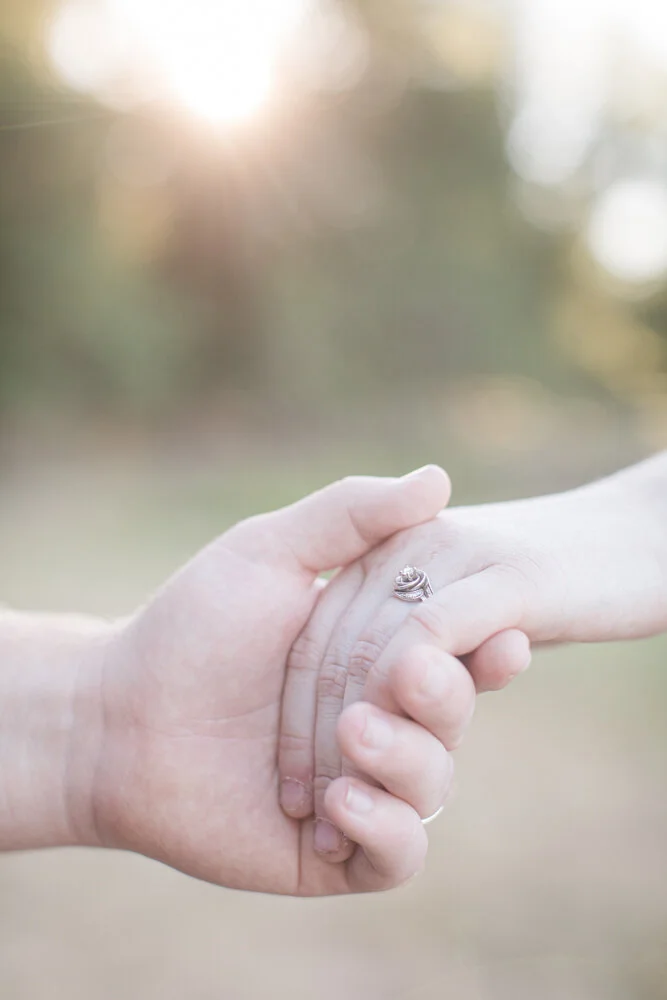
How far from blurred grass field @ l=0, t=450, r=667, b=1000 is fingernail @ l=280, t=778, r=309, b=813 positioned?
4.34ft

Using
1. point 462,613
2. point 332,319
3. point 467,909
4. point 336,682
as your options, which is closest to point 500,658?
point 462,613

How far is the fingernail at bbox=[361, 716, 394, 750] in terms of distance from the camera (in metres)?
1.20

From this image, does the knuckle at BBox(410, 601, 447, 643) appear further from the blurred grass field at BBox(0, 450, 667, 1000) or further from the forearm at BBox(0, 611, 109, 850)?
the blurred grass field at BBox(0, 450, 667, 1000)

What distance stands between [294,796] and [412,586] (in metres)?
0.43

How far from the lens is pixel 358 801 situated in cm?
124

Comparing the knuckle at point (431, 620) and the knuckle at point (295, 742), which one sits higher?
the knuckle at point (431, 620)

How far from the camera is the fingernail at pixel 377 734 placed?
3.95ft

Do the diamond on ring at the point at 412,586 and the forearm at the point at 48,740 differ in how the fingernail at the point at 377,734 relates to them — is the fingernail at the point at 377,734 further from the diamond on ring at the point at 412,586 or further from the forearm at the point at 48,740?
the forearm at the point at 48,740

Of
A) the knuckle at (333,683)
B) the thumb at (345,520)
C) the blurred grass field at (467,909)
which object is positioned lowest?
the blurred grass field at (467,909)

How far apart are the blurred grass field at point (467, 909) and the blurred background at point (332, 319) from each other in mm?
29

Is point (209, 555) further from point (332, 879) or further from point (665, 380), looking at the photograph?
point (665, 380)

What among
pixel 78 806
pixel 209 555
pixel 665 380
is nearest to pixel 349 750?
pixel 209 555

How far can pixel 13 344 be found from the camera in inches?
326

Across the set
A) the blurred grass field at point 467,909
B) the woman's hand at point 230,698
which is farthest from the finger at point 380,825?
the blurred grass field at point 467,909
